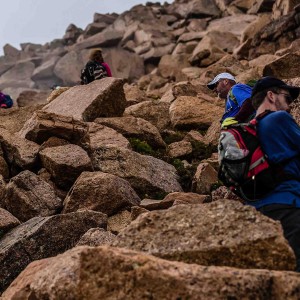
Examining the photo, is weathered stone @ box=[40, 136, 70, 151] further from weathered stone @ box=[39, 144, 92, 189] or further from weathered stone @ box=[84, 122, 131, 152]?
weathered stone @ box=[39, 144, 92, 189]

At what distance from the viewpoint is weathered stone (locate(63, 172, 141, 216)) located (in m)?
13.9

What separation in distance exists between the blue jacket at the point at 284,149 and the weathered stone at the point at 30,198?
Answer: 838 centimetres

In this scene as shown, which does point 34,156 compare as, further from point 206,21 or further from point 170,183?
point 206,21

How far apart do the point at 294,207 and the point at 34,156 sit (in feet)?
37.7

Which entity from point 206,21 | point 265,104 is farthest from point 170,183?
point 206,21

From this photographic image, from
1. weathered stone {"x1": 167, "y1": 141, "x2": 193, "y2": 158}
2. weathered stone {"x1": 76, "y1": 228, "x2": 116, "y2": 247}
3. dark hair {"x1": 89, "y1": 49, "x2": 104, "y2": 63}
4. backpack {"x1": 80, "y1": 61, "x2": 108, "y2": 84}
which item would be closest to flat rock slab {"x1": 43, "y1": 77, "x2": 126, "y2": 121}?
backpack {"x1": 80, "y1": 61, "x2": 108, "y2": 84}

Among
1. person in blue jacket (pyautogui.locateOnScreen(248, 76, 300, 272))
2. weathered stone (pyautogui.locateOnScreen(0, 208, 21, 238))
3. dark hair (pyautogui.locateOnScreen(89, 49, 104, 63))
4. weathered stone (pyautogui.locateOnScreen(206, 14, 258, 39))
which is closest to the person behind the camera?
person in blue jacket (pyautogui.locateOnScreen(248, 76, 300, 272))

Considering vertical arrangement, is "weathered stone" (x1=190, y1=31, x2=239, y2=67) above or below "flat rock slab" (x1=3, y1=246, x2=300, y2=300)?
below

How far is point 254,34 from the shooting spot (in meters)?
48.5

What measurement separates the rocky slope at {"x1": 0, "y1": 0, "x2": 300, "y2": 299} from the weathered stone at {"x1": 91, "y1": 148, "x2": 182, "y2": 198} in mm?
35

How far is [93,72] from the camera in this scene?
75.9 ft

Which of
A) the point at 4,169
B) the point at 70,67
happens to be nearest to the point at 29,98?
the point at 4,169

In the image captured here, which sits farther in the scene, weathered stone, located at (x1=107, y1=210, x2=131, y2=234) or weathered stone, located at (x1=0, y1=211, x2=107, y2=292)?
weathered stone, located at (x1=107, y1=210, x2=131, y2=234)

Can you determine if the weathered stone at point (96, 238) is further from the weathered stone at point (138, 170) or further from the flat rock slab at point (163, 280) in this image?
the weathered stone at point (138, 170)
